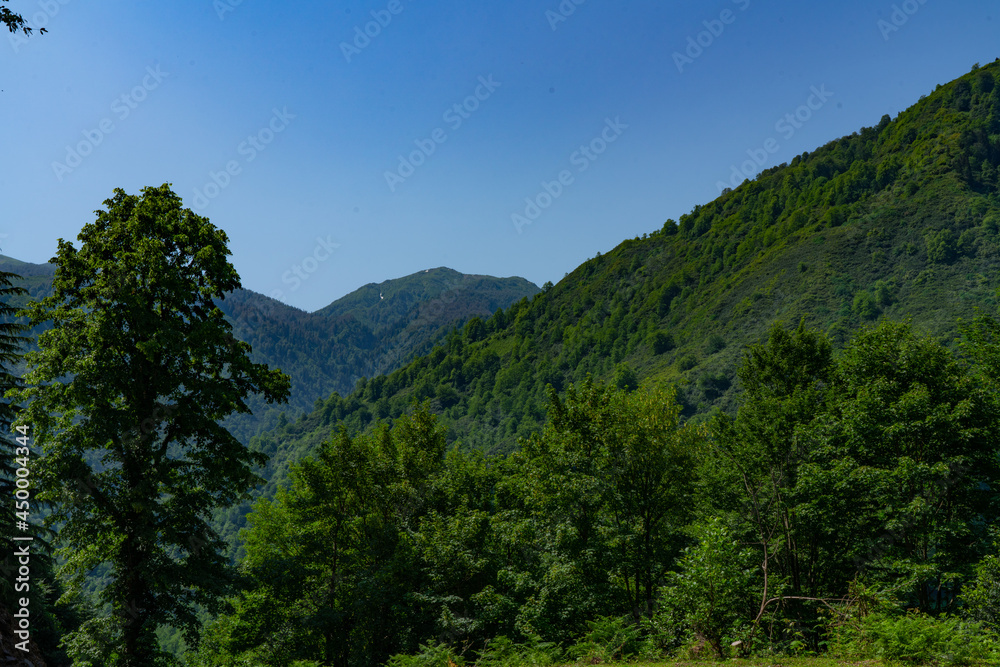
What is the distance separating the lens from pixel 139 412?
49.0ft

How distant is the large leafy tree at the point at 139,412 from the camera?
13.8m

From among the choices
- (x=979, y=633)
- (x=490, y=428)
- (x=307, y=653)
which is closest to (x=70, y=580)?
(x=307, y=653)

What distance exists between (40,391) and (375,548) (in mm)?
15192

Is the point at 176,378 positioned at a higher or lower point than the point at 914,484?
higher

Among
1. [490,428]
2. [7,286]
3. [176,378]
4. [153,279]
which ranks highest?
[7,286]

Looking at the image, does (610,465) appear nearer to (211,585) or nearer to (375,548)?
(375,548)

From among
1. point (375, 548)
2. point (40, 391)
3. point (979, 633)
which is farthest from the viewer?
point (375, 548)

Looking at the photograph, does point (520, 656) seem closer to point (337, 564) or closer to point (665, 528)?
point (665, 528)

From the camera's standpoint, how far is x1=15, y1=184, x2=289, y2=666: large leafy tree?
13805 mm

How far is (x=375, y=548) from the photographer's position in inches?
1003

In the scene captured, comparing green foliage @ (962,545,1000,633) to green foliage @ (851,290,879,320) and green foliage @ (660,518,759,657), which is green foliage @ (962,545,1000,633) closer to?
green foliage @ (660,518,759,657)

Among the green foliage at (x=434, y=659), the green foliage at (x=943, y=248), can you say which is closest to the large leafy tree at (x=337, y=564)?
the green foliage at (x=434, y=659)

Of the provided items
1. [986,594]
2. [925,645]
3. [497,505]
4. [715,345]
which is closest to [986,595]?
[986,594]

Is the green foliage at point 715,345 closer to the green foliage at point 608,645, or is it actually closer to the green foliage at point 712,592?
the green foliage at point 712,592
